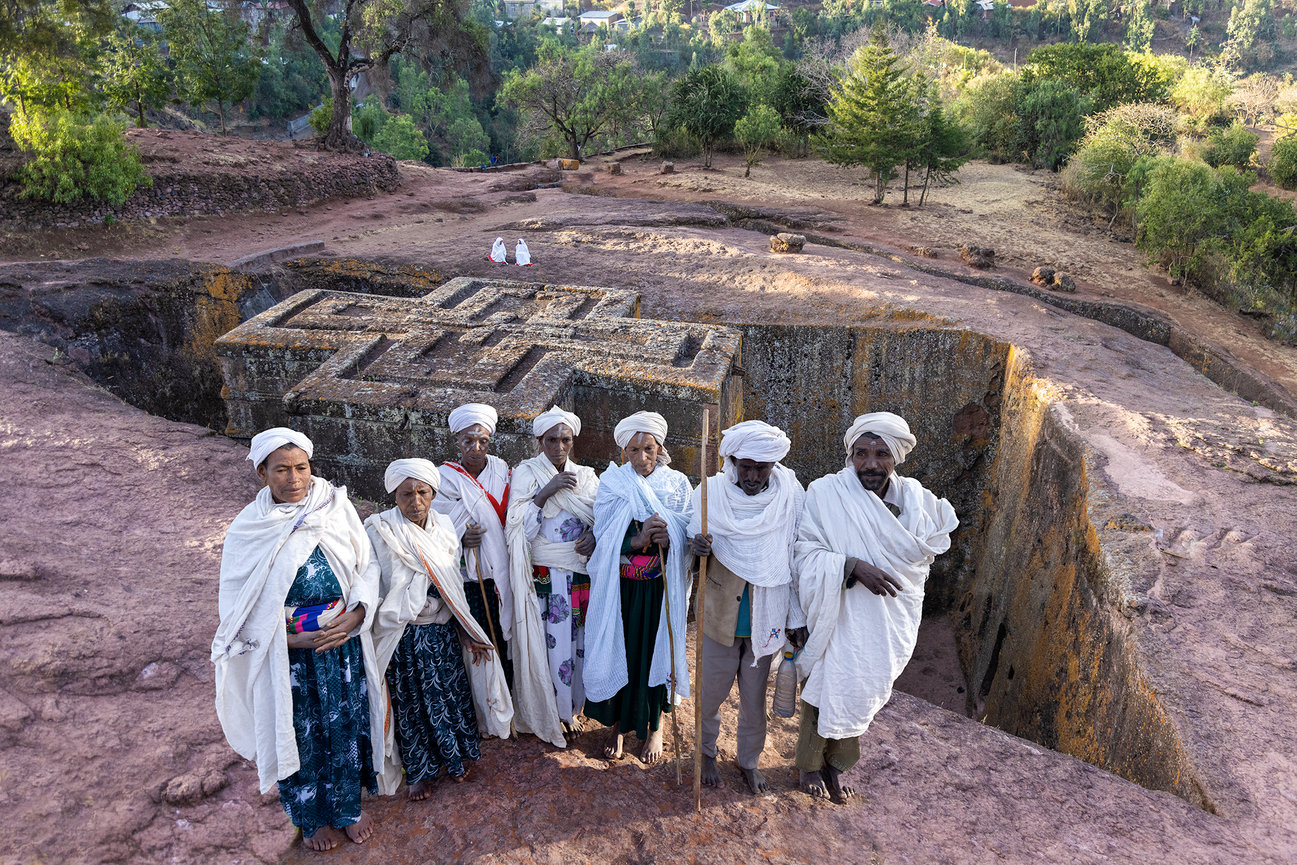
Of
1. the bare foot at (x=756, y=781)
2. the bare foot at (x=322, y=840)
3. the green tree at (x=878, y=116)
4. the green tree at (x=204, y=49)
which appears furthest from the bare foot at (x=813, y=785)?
the green tree at (x=204, y=49)

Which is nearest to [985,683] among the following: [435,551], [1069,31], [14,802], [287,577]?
[435,551]

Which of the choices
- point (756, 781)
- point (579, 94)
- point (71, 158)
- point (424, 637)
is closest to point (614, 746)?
point (756, 781)

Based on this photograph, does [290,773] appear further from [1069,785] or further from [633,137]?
[633,137]

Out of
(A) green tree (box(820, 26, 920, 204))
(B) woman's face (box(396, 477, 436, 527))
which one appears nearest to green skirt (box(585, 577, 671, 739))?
(B) woman's face (box(396, 477, 436, 527))

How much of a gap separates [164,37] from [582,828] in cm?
2313

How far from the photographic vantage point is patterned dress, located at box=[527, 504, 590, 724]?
295cm

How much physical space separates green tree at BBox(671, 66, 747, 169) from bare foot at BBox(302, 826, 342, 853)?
57.9 feet

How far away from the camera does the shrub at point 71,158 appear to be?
9.66 m

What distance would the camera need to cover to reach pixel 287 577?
2.28 metres

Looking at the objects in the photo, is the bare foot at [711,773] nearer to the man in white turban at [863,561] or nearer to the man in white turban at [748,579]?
the man in white turban at [748,579]

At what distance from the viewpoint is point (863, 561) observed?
2.63 m

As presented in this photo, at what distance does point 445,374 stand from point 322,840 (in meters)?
2.89

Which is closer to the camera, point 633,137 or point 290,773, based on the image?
point 290,773

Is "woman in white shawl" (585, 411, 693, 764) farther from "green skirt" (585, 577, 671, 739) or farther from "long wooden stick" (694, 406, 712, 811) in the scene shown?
"long wooden stick" (694, 406, 712, 811)
